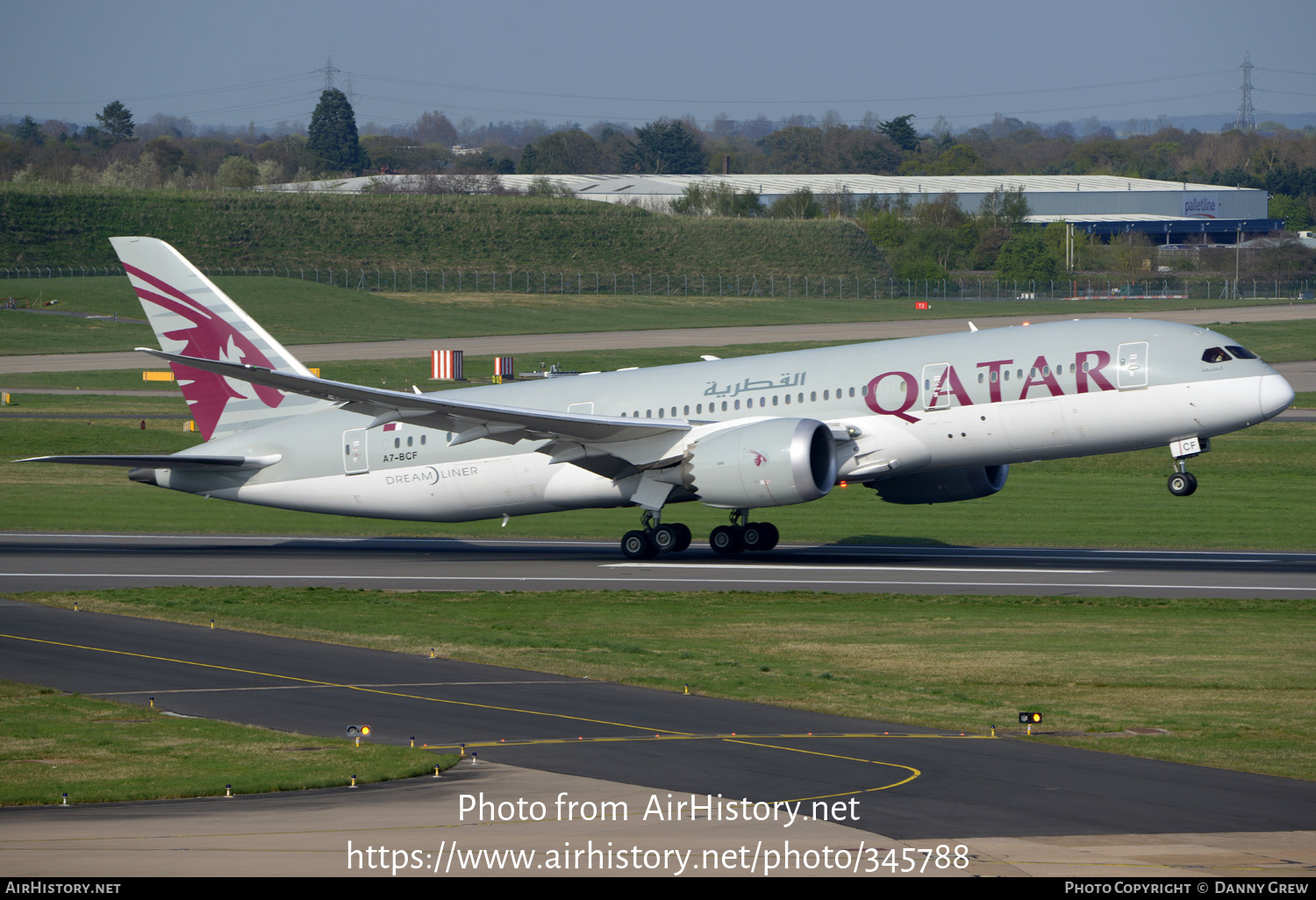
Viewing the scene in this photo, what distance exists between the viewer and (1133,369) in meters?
34.0

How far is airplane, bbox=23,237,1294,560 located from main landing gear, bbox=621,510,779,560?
59 millimetres

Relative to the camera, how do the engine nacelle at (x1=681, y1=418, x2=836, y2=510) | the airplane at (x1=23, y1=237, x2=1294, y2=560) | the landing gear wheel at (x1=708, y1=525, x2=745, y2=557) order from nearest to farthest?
the engine nacelle at (x1=681, y1=418, x2=836, y2=510) → the airplane at (x1=23, y1=237, x2=1294, y2=560) → the landing gear wheel at (x1=708, y1=525, x2=745, y2=557)

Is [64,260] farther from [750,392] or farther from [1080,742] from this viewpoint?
[1080,742]

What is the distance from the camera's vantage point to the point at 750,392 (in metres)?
36.8

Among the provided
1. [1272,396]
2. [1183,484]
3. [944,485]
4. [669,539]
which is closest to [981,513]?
[944,485]

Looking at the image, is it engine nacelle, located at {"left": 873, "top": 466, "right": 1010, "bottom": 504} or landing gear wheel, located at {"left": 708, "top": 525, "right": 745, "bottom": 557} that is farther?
landing gear wheel, located at {"left": 708, "top": 525, "right": 745, "bottom": 557}

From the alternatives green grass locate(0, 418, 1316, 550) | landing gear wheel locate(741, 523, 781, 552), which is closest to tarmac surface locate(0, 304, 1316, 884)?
landing gear wheel locate(741, 523, 781, 552)

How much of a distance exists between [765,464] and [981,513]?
47.8ft

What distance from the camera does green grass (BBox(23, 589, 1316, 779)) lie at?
1970 cm

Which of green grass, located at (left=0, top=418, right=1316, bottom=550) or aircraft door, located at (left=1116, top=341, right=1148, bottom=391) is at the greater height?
aircraft door, located at (left=1116, top=341, right=1148, bottom=391)

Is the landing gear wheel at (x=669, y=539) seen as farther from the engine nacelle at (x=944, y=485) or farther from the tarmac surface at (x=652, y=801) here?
the tarmac surface at (x=652, y=801)

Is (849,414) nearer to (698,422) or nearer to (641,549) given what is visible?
(698,422)

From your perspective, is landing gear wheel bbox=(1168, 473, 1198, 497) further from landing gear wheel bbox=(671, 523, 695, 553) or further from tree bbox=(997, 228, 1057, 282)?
tree bbox=(997, 228, 1057, 282)

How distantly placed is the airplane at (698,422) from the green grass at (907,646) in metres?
4.65
